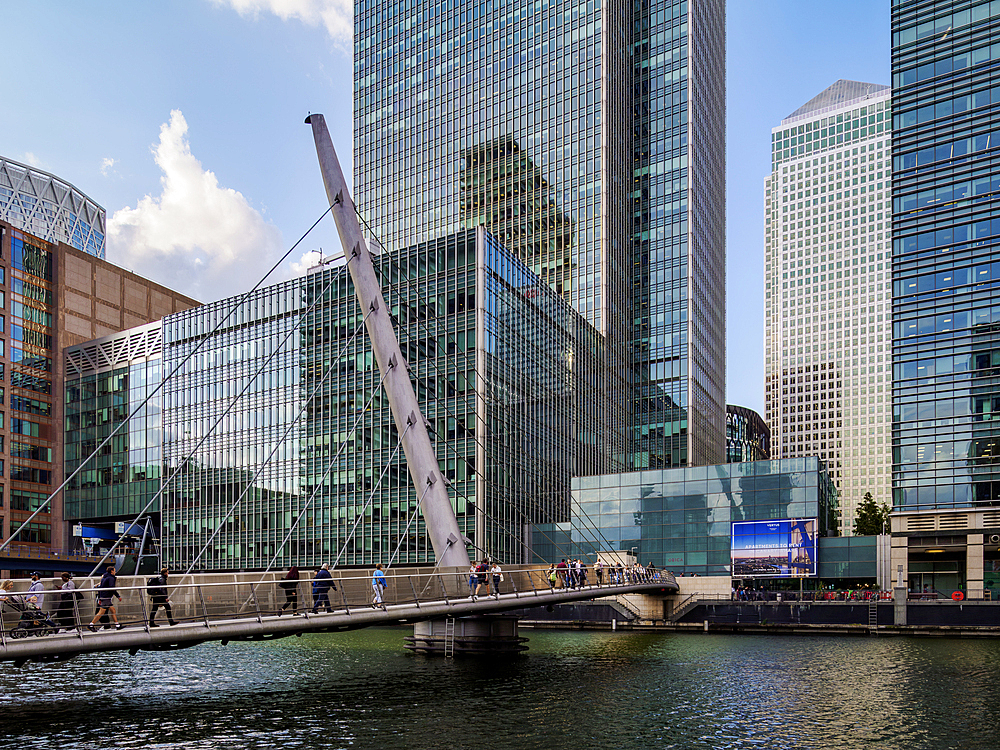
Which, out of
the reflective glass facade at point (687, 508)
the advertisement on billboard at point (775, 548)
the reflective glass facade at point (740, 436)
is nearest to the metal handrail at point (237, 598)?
the advertisement on billboard at point (775, 548)

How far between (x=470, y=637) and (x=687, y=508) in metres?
37.0

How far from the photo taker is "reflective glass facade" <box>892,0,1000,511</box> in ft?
237

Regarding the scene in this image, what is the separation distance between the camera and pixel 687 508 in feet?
244

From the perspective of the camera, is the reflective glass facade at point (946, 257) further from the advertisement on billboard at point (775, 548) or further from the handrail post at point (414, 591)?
the handrail post at point (414, 591)

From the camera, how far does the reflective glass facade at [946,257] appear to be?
72375 millimetres

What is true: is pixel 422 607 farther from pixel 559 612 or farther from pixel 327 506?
pixel 327 506

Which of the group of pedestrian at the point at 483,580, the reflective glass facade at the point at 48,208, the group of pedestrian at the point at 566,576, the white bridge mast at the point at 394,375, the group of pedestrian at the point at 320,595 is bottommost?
the group of pedestrian at the point at 566,576

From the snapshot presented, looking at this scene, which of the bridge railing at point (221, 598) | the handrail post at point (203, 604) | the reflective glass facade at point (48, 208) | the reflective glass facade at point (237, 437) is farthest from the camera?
the reflective glass facade at point (48, 208)

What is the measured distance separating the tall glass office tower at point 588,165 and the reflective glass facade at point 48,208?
1632 inches

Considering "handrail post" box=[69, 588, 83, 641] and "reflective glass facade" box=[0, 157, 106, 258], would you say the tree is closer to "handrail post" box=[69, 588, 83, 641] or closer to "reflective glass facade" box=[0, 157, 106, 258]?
"reflective glass facade" box=[0, 157, 106, 258]

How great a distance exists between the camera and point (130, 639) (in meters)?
24.4

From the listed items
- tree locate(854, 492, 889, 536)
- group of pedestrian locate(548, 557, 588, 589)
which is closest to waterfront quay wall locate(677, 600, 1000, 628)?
group of pedestrian locate(548, 557, 588, 589)

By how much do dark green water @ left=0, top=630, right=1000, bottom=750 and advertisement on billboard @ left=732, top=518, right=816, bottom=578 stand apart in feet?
76.4

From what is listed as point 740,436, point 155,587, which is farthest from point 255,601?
point 740,436
